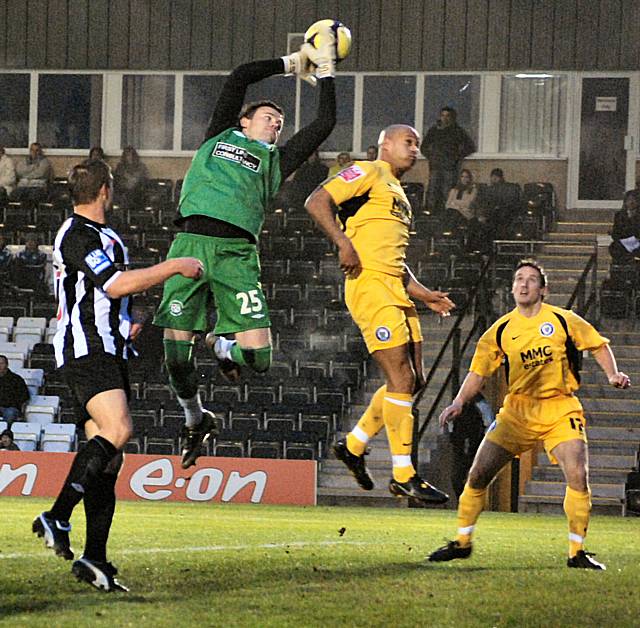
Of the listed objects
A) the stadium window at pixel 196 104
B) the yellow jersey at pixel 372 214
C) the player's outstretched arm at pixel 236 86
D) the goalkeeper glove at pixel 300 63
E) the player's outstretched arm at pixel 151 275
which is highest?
the stadium window at pixel 196 104

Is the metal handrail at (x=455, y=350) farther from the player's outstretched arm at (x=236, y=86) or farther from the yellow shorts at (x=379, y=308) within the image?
the player's outstretched arm at (x=236, y=86)

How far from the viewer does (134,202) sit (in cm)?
2291

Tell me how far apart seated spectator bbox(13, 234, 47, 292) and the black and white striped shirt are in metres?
14.3

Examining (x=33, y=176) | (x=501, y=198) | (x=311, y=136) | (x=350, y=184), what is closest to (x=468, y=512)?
(x=350, y=184)

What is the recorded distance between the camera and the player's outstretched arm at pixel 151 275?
657 cm

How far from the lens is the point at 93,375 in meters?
6.93

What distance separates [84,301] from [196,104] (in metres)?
18.6

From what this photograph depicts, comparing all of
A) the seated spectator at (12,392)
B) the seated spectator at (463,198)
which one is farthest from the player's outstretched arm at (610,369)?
the seated spectator at (463,198)

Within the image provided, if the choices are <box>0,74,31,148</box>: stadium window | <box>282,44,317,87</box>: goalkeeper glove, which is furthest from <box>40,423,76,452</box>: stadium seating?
<box>282,44,317,87</box>: goalkeeper glove

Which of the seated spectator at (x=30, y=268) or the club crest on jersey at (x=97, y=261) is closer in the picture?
the club crest on jersey at (x=97, y=261)

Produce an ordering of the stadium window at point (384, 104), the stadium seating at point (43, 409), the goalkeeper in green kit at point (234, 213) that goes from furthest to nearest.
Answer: the stadium window at point (384, 104) → the stadium seating at point (43, 409) → the goalkeeper in green kit at point (234, 213)

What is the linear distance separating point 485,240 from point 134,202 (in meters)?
5.64

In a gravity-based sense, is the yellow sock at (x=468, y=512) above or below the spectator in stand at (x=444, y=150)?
below

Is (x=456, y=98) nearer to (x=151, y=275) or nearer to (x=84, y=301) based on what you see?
(x=84, y=301)
